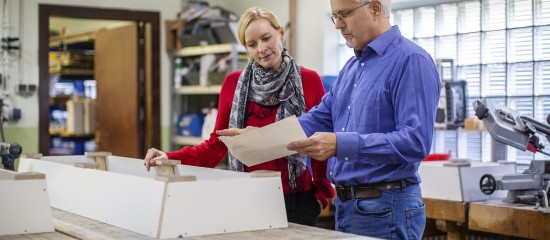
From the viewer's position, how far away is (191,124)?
7.62m

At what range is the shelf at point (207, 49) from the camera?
698 centimetres

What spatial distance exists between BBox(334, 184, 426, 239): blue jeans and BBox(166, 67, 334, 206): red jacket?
50 cm

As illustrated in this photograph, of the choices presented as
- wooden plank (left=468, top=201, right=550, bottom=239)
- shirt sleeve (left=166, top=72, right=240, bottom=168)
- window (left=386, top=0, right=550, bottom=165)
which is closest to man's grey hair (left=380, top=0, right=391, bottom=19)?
shirt sleeve (left=166, top=72, right=240, bottom=168)

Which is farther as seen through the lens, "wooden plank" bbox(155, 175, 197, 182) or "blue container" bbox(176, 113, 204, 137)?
"blue container" bbox(176, 113, 204, 137)

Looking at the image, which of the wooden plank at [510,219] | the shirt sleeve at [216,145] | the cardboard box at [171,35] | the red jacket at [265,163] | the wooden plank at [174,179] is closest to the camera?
the wooden plank at [174,179]

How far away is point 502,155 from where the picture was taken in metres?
4.90

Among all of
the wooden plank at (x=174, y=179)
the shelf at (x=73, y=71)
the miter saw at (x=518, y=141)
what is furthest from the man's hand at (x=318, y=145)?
the shelf at (x=73, y=71)

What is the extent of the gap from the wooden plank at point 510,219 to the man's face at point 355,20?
1482 mm

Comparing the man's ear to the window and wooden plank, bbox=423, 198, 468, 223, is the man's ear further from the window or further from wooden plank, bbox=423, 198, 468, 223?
the window

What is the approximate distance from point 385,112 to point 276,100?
2.17 feet

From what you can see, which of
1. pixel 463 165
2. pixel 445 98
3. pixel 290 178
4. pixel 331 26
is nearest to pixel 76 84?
pixel 331 26

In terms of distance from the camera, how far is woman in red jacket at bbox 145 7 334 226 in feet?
9.51

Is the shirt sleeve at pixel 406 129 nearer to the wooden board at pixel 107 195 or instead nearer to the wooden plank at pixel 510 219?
the wooden board at pixel 107 195

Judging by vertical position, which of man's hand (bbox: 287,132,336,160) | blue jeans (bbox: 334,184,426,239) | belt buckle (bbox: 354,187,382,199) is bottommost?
blue jeans (bbox: 334,184,426,239)
